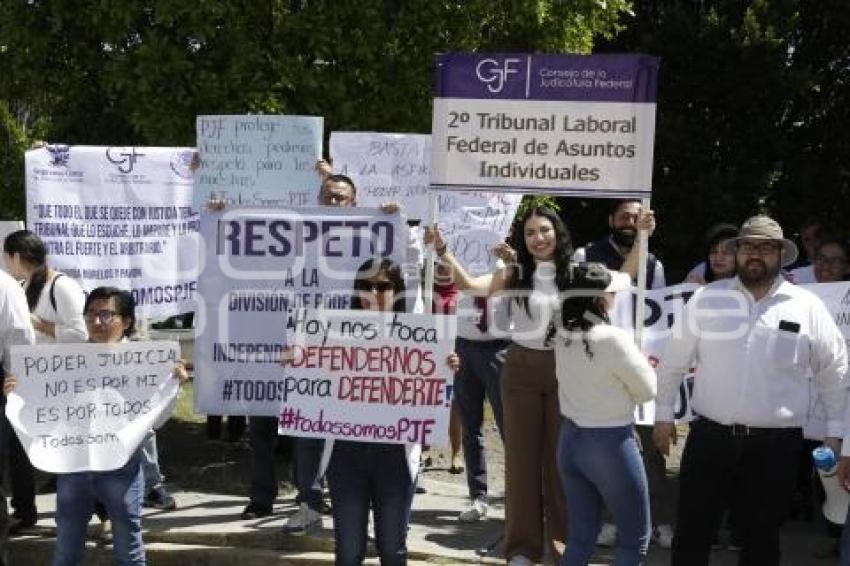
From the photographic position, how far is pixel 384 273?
548 centimetres

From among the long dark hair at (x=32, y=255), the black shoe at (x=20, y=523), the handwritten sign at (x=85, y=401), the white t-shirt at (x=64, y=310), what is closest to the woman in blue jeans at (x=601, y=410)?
the handwritten sign at (x=85, y=401)

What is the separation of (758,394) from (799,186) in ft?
41.3

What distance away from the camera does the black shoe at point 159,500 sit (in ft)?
24.1

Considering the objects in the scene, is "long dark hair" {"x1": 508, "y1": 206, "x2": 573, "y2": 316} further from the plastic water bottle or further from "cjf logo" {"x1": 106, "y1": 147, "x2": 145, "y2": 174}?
"cjf logo" {"x1": 106, "y1": 147, "x2": 145, "y2": 174}

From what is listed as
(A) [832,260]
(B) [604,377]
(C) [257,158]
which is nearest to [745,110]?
(A) [832,260]

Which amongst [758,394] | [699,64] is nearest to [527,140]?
[758,394]

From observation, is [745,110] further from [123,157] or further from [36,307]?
[36,307]

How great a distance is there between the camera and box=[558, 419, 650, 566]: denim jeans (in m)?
5.06

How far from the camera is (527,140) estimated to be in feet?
19.5

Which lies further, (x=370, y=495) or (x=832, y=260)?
(x=832, y=260)

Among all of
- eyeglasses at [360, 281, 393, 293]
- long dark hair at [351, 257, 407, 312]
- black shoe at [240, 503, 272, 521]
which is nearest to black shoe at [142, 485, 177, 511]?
black shoe at [240, 503, 272, 521]

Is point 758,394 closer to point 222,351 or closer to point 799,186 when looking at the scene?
point 222,351

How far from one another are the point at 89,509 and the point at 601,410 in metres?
2.51

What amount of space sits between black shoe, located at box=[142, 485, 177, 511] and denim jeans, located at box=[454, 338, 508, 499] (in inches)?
74.8
